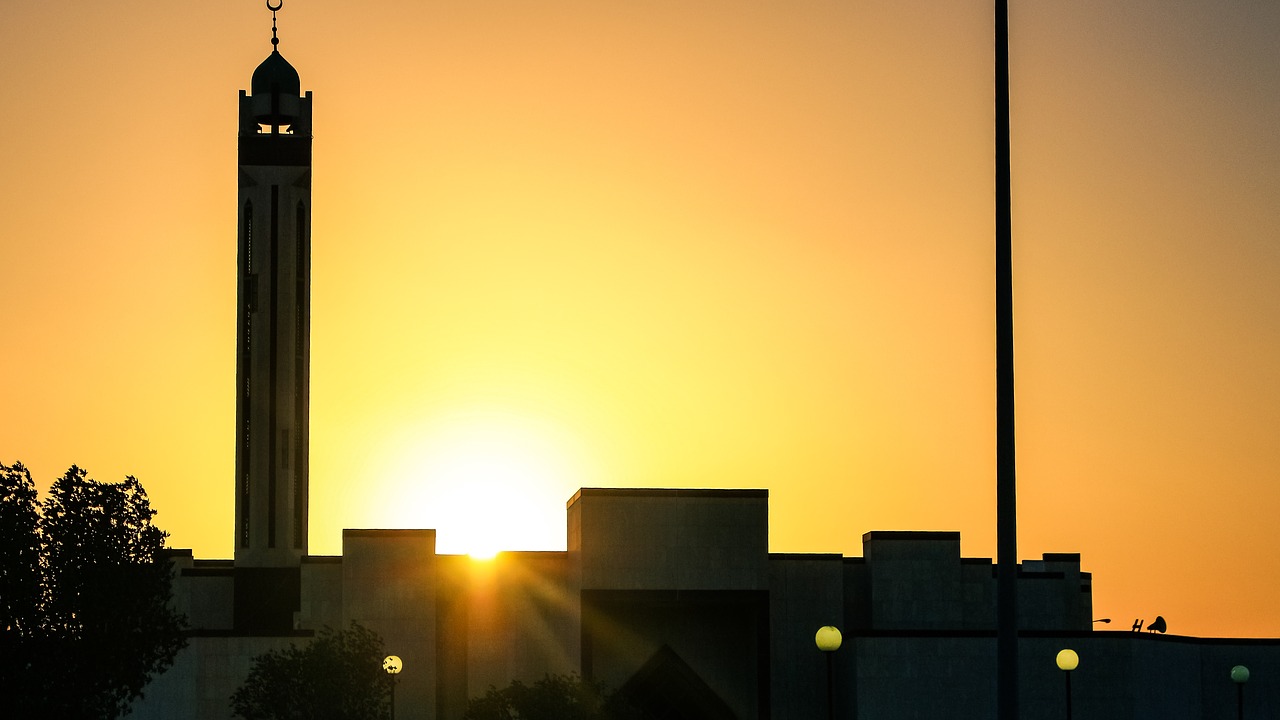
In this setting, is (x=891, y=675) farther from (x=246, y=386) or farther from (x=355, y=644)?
(x=246, y=386)

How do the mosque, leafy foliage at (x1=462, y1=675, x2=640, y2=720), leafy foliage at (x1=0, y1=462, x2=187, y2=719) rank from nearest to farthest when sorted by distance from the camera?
leafy foliage at (x1=0, y1=462, x2=187, y2=719)
leafy foliage at (x1=462, y1=675, x2=640, y2=720)
the mosque

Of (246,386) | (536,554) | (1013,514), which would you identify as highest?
(246,386)

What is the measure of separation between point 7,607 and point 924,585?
100 ft

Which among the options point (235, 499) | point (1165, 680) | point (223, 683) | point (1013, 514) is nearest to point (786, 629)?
point (1165, 680)

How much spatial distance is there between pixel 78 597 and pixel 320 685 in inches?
348

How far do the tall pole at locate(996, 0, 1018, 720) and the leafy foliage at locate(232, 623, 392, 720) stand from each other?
35.3 metres

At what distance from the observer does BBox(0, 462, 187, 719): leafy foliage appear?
43406mm

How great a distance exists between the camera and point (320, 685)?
167ft

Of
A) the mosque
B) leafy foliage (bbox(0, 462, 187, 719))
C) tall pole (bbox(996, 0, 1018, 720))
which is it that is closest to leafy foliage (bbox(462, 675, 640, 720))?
leafy foliage (bbox(0, 462, 187, 719))

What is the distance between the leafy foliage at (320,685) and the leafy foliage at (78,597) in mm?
6310

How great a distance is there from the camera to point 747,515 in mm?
60375

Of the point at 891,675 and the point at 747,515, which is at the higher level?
the point at 747,515

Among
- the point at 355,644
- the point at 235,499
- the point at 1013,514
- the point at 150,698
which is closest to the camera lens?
the point at 1013,514

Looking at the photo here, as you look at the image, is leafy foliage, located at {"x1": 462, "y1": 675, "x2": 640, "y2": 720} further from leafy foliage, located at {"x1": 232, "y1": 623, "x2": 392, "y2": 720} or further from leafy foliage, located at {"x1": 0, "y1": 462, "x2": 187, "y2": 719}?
leafy foliage, located at {"x1": 0, "y1": 462, "x2": 187, "y2": 719}
